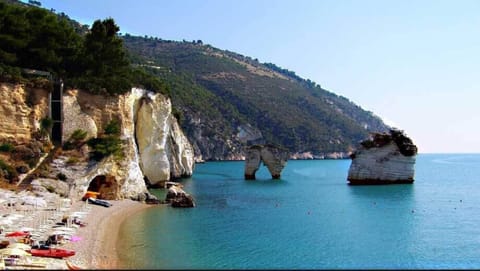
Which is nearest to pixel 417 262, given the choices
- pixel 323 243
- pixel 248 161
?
pixel 323 243

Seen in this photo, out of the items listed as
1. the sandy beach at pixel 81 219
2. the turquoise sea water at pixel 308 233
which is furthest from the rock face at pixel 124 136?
the turquoise sea water at pixel 308 233

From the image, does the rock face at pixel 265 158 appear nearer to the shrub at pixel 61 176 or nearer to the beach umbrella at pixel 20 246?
the shrub at pixel 61 176

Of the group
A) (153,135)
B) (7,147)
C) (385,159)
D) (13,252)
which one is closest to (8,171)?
(7,147)

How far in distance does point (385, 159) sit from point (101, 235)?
169 feet

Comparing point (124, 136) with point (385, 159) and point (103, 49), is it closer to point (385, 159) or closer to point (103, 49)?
point (103, 49)

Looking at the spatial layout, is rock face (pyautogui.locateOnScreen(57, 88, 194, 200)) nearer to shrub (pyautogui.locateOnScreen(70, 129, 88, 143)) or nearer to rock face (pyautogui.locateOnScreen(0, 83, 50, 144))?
shrub (pyautogui.locateOnScreen(70, 129, 88, 143))

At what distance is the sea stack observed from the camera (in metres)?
71.0

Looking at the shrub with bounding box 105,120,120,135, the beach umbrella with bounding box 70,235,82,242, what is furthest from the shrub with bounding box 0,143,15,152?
the beach umbrella with bounding box 70,235,82,242

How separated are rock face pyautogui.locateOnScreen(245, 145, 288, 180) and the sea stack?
1586 centimetres

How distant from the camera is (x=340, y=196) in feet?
191

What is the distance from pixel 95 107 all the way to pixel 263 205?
19.9m

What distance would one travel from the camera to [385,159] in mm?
71562

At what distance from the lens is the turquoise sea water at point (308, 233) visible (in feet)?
83.1

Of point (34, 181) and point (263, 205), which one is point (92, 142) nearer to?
point (34, 181)
